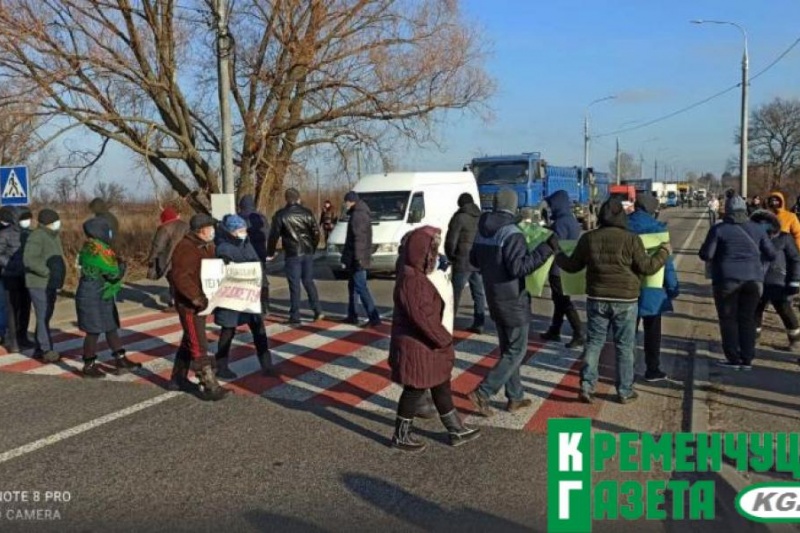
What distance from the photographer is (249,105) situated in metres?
20.1

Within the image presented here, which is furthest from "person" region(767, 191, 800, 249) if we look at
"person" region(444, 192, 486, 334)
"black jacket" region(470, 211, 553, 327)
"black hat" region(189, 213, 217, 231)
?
"black hat" region(189, 213, 217, 231)

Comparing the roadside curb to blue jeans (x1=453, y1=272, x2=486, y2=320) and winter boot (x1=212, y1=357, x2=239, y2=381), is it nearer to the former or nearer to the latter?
blue jeans (x1=453, y1=272, x2=486, y2=320)

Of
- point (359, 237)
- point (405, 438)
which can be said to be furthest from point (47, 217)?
point (405, 438)

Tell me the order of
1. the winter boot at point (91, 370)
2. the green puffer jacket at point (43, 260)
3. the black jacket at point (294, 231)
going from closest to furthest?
the winter boot at point (91, 370) < the green puffer jacket at point (43, 260) < the black jacket at point (294, 231)

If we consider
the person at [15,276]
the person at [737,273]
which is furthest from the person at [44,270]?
the person at [737,273]

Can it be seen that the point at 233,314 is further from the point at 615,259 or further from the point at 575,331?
the point at 575,331

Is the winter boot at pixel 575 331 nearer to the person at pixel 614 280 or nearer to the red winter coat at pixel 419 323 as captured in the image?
the person at pixel 614 280

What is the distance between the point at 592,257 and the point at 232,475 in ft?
11.2

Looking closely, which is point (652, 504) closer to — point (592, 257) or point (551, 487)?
point (551, 487)

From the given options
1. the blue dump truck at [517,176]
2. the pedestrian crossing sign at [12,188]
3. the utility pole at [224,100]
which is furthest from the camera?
the blue dump truck at [517,176]

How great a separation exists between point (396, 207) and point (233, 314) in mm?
9803

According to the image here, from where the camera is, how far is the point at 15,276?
8.82 metres

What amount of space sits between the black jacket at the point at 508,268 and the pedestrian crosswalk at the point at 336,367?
0.88 metres

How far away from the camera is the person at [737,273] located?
7.35 meters
